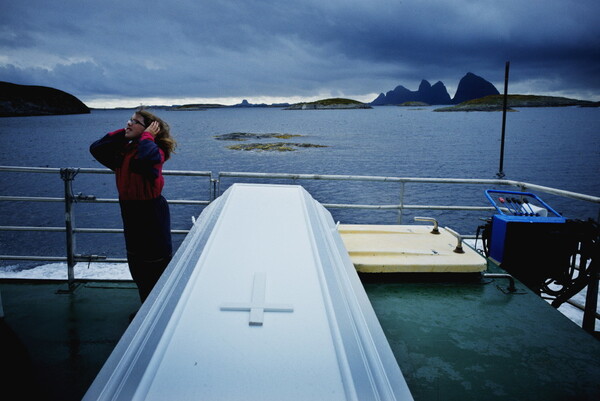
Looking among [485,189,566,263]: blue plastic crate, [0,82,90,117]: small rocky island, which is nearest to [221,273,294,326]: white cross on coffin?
[485,189,566,263]: blue plastic crate

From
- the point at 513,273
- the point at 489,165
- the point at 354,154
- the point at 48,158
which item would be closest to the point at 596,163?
the point at 489,165

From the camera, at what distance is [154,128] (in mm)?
2865

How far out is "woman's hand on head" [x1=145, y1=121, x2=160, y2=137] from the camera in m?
2.84

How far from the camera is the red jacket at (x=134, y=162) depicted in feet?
8.61

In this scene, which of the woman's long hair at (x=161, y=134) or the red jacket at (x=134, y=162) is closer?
the red jacket at (x=134, y=162)

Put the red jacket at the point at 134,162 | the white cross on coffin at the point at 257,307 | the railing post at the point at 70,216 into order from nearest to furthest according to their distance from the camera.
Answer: the white cross on coffin at the point at 257,307 → the red jacket at the point at 134,162 → the railing post at the point at 70,216

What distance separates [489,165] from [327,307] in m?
45.0

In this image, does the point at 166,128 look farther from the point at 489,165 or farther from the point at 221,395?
the point at 489,165

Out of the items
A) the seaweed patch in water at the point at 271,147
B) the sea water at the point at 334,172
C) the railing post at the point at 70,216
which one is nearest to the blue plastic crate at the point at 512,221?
the railing post at the point at 70,216

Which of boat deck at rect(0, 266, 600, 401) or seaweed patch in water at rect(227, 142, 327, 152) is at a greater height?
seaweed patch in water at rect(227, 142, 327, 152)

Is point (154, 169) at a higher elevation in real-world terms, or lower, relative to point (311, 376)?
higher

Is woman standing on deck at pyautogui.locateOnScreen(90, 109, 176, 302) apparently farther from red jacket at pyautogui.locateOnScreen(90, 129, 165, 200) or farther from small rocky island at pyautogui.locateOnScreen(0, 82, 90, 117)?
small rocky island at pyautogui.locateOnScreen(0, 82, 90, 117)

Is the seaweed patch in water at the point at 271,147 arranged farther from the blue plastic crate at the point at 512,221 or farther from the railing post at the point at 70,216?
the blue plastic crate at the point at 512,221

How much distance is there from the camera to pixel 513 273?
3.84 metres
